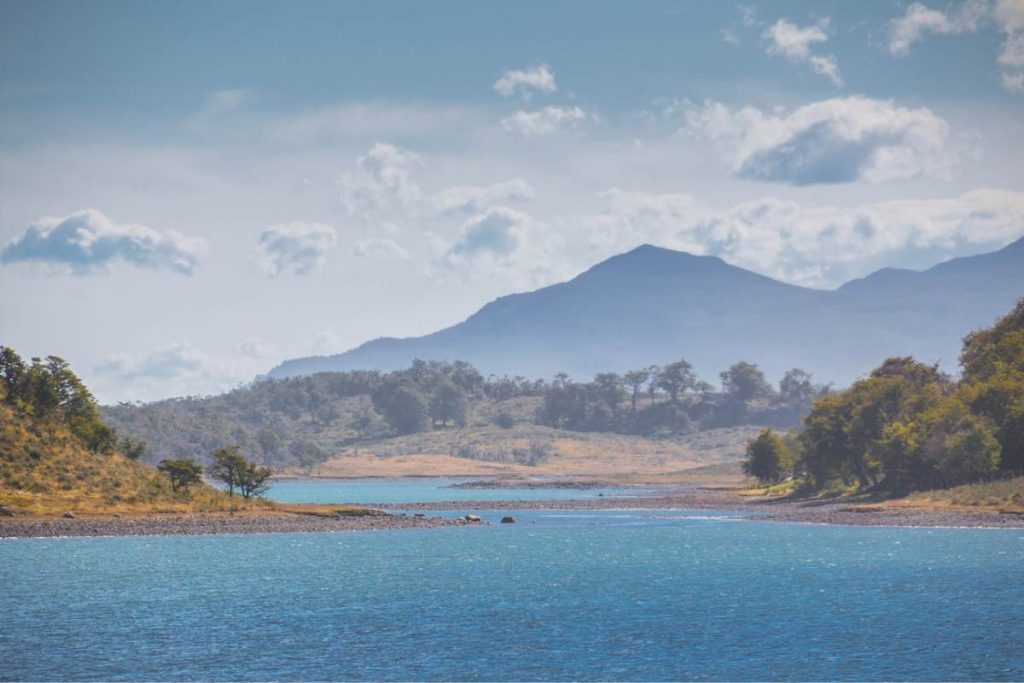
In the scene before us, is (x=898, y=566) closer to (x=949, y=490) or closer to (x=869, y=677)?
(x=869, y=677)

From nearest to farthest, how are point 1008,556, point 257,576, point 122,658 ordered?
1. point 122,658
2. point 257,576
3. point 1008,556

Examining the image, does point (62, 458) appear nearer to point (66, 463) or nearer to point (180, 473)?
point (66, 463)

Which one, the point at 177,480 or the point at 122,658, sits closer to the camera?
the point at 122,658

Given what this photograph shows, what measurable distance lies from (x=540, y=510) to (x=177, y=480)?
156 feet

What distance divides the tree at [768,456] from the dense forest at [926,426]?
408cm

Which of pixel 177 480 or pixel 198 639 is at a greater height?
pixel 177 480

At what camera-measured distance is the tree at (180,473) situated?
388ft

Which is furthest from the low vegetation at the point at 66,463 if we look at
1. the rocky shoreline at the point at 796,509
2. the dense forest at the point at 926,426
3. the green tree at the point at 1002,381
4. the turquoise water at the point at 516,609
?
the green tree at the point at 1002,381

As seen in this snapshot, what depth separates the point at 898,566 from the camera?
3002 inches

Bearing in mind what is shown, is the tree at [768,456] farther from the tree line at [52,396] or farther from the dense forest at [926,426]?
the tree line at [52,396]

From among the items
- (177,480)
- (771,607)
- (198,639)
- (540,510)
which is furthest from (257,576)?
(540,510)

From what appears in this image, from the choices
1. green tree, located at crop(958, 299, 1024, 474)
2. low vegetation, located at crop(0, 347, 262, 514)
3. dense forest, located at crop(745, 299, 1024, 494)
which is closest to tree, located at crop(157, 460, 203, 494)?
low vegetation, located at crop(0, 347, 262, 514)

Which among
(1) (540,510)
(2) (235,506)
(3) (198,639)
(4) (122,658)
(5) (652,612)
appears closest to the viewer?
(4) (122,658)

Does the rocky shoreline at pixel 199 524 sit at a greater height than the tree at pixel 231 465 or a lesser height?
lesser
